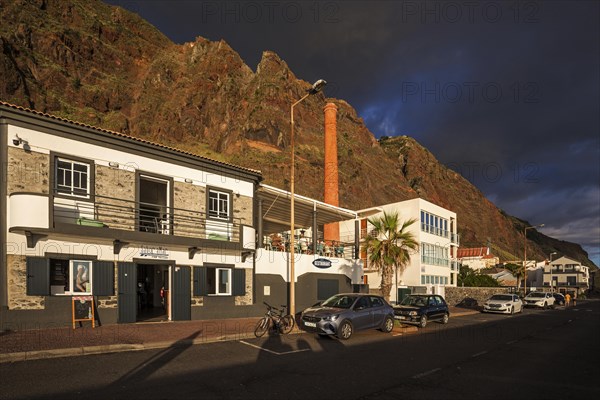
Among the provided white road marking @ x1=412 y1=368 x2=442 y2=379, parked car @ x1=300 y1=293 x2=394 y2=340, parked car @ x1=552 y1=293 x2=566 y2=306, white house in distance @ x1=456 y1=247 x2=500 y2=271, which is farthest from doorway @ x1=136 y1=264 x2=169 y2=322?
white house in distance @ x1=456 y1=247 x2=500 y2=271

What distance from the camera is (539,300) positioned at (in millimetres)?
40562

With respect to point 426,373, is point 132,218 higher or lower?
higher

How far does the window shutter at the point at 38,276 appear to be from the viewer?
14.3 metres

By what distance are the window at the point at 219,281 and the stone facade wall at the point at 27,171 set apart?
7820mm

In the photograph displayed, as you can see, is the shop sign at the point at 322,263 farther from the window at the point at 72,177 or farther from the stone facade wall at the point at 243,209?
the window at the point at 72,177

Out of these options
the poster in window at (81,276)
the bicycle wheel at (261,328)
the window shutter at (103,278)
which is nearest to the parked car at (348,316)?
the bicycle wheel at (261,328)

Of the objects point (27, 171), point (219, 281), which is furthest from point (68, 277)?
point (219, 281)

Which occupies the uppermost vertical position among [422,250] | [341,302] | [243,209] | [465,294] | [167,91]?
[167,91]

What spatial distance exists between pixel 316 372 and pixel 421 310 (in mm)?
12520

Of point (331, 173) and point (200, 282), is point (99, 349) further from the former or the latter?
point (331, 173)

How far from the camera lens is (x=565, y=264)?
110 metres

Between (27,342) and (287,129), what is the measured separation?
84.6 meters

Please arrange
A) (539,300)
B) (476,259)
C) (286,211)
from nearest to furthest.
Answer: (286,211), (539,300), (476,259)

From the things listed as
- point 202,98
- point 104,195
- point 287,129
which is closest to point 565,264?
point 287,129
